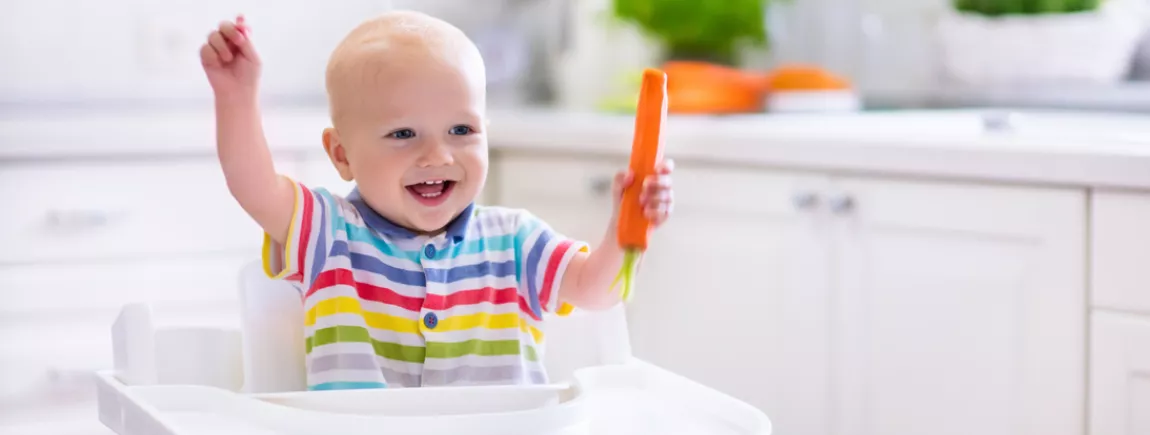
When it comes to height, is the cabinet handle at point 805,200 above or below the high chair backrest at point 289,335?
above

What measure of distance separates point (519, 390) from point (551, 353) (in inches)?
8.2

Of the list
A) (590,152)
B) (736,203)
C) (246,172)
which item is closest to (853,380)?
(736,203)

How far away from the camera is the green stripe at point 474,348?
3.24ft

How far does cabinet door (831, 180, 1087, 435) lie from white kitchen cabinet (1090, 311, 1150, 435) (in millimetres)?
21

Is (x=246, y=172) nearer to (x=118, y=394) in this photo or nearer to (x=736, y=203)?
(x=118, y=394)

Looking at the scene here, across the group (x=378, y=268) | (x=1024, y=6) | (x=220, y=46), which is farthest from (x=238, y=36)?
(x=1024, y=6)

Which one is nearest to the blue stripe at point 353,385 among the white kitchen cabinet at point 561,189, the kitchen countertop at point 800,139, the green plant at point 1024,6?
the kitchen countertop at point 800,139

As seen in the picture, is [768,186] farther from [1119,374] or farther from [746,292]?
[1119,374]

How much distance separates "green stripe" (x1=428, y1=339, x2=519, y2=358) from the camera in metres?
0.99

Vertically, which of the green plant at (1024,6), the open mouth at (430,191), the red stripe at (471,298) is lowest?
the red stripe at (471,298)

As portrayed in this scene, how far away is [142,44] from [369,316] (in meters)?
1.41

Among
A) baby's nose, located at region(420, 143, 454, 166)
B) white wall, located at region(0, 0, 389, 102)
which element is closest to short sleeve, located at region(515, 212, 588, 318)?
baby's nose, located at region(420, 143, 454, 166)

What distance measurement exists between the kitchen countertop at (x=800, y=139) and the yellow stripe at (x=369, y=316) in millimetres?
703

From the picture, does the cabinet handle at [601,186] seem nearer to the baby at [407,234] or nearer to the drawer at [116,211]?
the drawer at [116,211]
